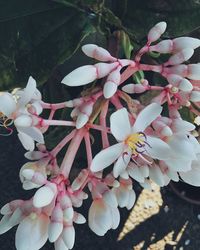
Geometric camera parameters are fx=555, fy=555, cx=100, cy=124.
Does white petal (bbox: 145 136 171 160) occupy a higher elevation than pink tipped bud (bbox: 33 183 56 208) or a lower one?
higher

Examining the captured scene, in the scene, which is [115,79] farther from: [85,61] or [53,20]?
[85,61]

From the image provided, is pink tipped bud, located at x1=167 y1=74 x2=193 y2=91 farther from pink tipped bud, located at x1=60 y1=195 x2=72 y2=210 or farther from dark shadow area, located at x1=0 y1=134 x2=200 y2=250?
dark shadow area, located at x1=0 y1=134 x2=200 y2=250

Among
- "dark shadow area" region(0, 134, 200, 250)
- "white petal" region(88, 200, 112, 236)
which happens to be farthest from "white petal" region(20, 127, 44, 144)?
"dark shadow area" region(0, 134, 200, 250)

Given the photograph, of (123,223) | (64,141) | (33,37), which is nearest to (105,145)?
(64,141)

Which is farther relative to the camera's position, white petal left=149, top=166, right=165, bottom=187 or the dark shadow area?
the dark shadow area

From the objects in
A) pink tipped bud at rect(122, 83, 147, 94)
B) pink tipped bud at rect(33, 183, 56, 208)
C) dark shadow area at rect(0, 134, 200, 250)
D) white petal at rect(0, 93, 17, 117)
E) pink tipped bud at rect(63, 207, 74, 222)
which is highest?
white petal at rect(0, 93, 17, 117)

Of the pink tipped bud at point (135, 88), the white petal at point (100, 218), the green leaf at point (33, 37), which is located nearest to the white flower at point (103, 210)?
the white petal at point (100, 218)

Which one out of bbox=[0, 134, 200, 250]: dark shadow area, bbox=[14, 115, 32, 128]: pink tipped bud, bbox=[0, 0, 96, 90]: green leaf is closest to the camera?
bbox=[14, 115, 32, 128]: pink tipped bud

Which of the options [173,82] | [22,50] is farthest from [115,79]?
[22,50]
